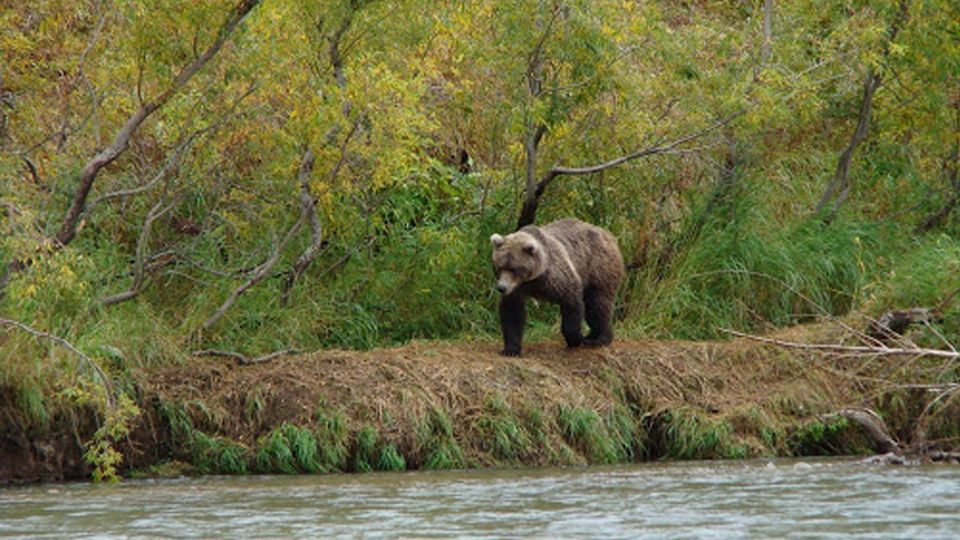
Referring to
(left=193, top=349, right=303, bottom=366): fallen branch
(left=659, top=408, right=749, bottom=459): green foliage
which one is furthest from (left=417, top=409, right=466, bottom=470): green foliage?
(left=659, top=408, right=749, bottom=459): green foliage

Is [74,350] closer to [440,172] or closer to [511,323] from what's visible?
[511,323]

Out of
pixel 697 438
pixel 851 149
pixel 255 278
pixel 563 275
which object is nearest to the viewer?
pixel 697 438

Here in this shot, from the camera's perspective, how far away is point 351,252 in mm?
13453

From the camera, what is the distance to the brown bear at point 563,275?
12.2 meters

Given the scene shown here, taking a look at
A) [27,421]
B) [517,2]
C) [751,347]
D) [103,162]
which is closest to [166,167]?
[103,162]

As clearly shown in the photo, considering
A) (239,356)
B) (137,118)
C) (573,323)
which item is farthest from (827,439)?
(137,118)

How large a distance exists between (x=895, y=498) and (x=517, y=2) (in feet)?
16.9

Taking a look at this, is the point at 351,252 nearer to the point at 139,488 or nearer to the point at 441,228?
the point at 441,228

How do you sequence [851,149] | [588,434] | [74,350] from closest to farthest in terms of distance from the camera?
[74,350]
[588,434]
[851,149]

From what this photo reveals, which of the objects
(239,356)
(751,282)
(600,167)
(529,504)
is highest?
(600,167)

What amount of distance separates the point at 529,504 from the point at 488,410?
7.74 feet

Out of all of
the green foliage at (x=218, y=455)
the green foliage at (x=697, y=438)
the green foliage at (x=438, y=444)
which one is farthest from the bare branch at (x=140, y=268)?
the green foliage at (x=697, y=438)

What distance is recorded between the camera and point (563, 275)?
40.8 ft

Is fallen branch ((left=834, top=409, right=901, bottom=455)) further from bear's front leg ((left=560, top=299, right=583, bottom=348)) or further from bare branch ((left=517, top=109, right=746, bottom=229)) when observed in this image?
bare branch ((left=517, top=109, right=746, bottom=229))
